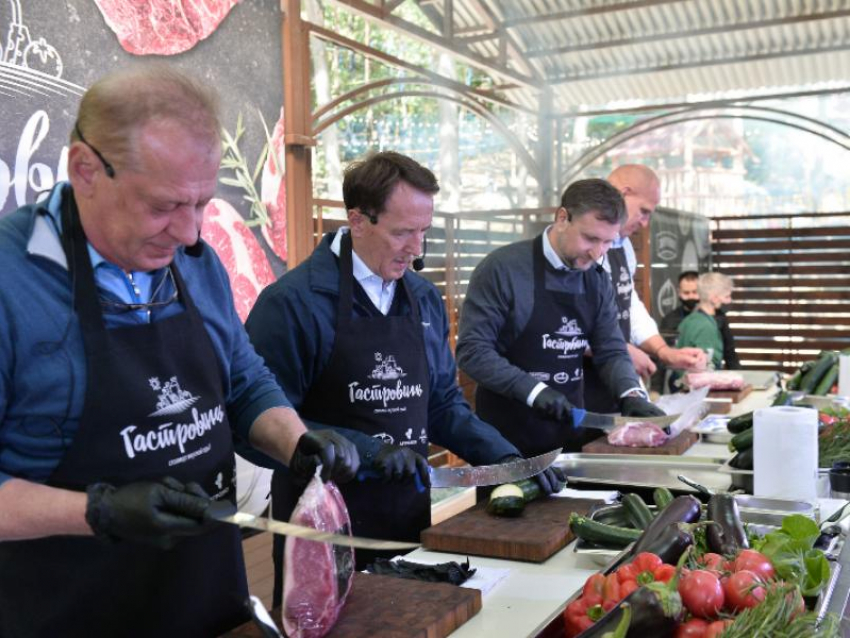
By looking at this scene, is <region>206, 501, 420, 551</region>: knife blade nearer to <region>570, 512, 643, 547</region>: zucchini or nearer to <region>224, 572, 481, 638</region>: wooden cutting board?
<region>224, 572, 481, 638</region>: wooden cutting board

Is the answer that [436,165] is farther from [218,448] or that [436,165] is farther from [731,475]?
[218,448]

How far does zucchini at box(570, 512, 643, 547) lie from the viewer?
215cm

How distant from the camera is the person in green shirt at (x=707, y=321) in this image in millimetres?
7781

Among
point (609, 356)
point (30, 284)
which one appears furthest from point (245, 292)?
point (30, 284)

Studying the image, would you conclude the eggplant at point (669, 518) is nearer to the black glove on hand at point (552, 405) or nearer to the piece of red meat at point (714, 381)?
the black glove on hand at point (552, 405)

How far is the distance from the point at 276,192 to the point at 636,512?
3238mm

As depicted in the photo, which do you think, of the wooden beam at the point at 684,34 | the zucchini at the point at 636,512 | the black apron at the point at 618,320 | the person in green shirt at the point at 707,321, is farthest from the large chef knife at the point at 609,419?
the wooden beam at the point at 684,34

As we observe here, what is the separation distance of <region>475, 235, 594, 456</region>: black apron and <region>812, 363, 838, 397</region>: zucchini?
158cm

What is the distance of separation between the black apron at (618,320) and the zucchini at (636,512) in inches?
80.1

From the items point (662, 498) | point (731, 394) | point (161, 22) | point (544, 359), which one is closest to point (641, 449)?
point (544, 359)

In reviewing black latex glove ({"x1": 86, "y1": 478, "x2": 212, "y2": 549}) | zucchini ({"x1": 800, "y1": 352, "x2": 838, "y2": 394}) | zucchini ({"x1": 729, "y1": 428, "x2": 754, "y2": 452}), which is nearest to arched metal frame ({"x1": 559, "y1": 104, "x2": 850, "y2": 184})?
zucchini ({"x1": 800, "y1": 352, "x2": 838, "y2": 394})

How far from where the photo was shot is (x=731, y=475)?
2988 millimetres

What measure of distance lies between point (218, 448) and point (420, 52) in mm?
5596

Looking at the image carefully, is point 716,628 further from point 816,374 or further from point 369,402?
point 816,374
